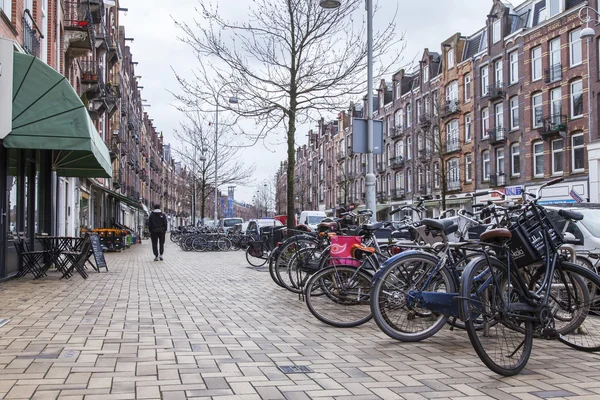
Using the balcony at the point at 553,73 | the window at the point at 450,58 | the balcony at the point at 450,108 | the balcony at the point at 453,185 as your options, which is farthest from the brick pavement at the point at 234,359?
the window at the point at 450,58

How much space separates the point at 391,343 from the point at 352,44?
12027mm

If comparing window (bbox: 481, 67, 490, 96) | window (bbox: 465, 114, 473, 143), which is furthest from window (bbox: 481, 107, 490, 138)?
window (bbox: 465, 114, 473, 143)

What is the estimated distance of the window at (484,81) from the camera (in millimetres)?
39688

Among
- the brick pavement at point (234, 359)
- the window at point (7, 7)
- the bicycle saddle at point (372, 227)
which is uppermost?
the window at point (7, 7)

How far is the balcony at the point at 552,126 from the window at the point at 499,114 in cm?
442

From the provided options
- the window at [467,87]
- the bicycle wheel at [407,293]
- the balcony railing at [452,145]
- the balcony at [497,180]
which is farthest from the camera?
the balcony railing at [452,145]

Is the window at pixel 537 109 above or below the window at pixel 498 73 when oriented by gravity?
below

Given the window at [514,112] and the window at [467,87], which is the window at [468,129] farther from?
the window at [514,112]

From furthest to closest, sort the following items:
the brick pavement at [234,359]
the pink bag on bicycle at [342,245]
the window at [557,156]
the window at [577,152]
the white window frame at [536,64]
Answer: the white window frame at [536,64] < the window at [557,156] < the window at [577,152] < the pink bag on bicycle at [342,245] < the brick pavement at [234,359]

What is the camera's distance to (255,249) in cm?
1463

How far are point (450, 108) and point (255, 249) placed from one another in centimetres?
3242

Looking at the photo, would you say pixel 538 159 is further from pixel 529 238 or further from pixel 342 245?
pixel 529 238

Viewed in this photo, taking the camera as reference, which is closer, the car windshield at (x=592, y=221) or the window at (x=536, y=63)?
the car windshield at (x=592, y=221)

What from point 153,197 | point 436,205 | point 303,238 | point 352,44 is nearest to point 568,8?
point 436,205
